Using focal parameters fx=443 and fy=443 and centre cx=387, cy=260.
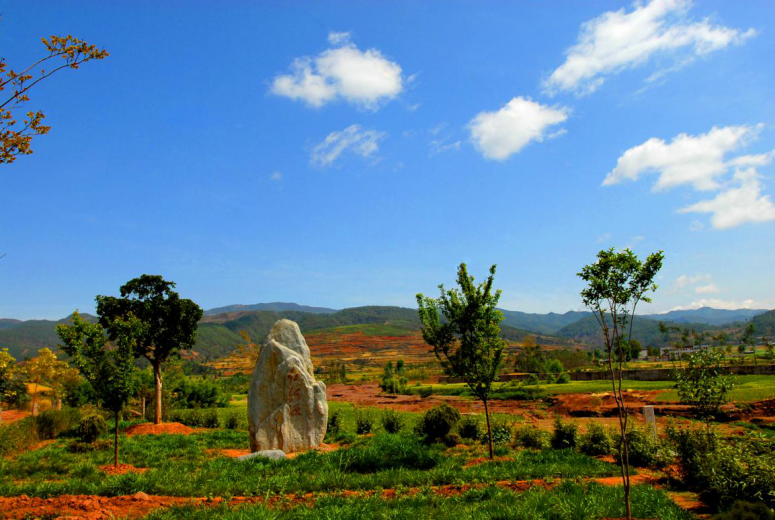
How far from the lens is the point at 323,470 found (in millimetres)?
12453

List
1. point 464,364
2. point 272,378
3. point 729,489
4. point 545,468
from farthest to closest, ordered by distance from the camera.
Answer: point 272,378, point 464,364, point 545,468, point 729,489

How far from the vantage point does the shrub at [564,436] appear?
1727 centimetres

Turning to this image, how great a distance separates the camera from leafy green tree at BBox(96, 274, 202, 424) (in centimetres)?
2775

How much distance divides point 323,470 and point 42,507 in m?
6.32

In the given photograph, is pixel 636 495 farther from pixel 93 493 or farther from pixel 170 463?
pixel 170 463

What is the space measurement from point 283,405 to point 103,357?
6.57 m

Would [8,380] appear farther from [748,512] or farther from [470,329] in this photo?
[748,512]

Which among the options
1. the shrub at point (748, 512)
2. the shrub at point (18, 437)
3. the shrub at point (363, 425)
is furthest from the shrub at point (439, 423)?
the shrub at point (18, 437)

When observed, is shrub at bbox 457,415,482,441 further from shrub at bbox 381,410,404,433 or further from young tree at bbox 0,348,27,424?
young tree at bbox 0,348,27,424

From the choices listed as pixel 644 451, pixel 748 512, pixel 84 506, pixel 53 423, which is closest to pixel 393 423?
pixel 644 451

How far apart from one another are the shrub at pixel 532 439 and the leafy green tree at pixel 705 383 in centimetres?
714

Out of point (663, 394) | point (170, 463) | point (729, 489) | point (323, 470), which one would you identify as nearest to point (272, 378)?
point (170, 463)

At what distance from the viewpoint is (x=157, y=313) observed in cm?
2811

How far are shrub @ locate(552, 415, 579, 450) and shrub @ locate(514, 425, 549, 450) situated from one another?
0.38m
